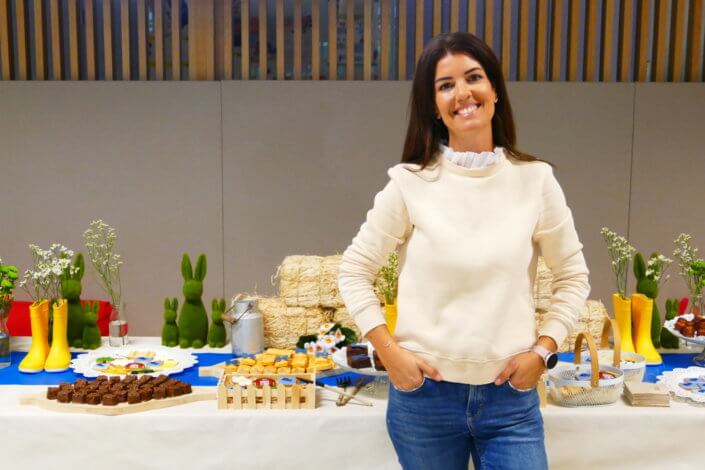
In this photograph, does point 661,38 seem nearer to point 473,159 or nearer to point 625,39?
point 625,39

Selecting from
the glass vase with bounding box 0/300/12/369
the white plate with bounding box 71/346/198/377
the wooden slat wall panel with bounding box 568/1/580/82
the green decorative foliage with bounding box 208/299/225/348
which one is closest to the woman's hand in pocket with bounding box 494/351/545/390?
the white plate with bounding box 71/346/198/377

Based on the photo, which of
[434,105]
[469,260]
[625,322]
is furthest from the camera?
[625,322]

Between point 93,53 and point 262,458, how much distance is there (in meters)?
3.73

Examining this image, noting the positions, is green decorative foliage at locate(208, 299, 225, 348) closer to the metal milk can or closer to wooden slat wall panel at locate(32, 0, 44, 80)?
Result: the metal milk can

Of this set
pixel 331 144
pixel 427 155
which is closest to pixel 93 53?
pixel 331 144

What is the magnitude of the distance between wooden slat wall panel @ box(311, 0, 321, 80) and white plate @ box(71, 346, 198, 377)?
265 cm

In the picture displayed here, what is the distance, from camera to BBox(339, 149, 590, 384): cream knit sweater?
1.63 m

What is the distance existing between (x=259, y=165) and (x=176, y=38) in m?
1.04

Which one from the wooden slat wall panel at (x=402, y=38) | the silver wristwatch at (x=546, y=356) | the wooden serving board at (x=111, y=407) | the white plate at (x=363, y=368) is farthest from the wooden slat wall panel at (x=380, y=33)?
the silver wristwatch at (x=546, y=356)

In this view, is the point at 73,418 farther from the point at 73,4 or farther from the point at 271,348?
the point at 73,4

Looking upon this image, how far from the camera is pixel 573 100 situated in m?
4.92

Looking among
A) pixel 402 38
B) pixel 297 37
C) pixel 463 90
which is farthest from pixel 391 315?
pixel 297 37

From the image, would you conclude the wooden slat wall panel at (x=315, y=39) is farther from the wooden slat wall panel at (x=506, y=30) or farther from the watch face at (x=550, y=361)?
the watch face at (x=550, y=361)

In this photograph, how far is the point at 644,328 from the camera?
109 inches
